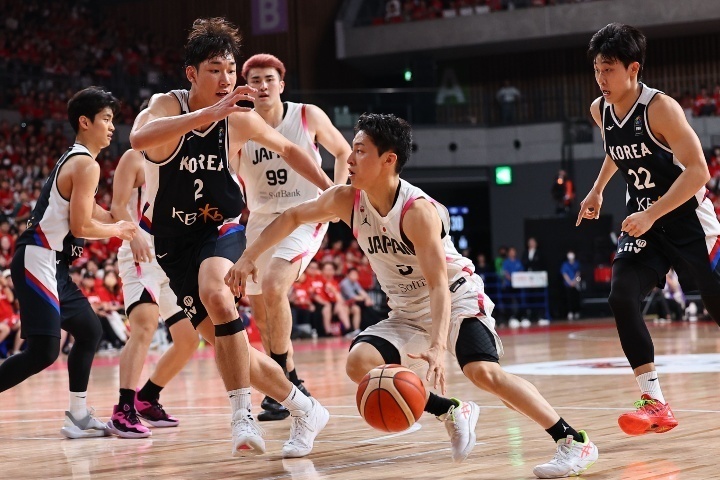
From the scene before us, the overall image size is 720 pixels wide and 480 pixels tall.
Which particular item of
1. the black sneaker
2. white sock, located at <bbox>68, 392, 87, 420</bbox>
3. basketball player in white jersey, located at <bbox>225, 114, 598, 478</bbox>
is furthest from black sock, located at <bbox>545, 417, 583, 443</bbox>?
white sock, located at <bbox>68, 392, 87, 420</bbox>

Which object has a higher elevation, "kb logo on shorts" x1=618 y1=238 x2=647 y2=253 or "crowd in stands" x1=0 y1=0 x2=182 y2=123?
"crowd in stands" x1=0 y1=0 x2=182 y2=123

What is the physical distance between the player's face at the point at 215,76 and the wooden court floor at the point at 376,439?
6.11 ft

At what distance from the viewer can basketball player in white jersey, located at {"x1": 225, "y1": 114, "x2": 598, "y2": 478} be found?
184 inches

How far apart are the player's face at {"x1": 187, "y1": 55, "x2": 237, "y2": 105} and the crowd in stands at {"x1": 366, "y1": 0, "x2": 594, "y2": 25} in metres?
22.2

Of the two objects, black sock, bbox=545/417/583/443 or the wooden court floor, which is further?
the wooden court floor

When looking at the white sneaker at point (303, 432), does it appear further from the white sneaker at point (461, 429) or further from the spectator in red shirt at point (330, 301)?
the spectator in red shirt at point (330, 301)

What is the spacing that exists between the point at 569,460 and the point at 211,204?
2261 millimetres

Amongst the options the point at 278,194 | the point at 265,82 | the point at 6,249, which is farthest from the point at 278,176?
the point at 6,249

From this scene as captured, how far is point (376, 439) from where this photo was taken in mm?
5914

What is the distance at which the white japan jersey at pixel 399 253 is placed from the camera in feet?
16.2

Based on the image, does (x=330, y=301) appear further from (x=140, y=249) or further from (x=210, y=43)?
(x=210, y=43)

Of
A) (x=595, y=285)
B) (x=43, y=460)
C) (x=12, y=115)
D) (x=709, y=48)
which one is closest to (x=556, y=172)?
(x=595, y=285)

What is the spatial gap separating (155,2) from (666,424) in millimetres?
27609

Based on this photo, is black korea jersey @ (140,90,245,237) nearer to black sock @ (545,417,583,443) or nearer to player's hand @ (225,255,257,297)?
player's hand @ (225,255,257,297)
